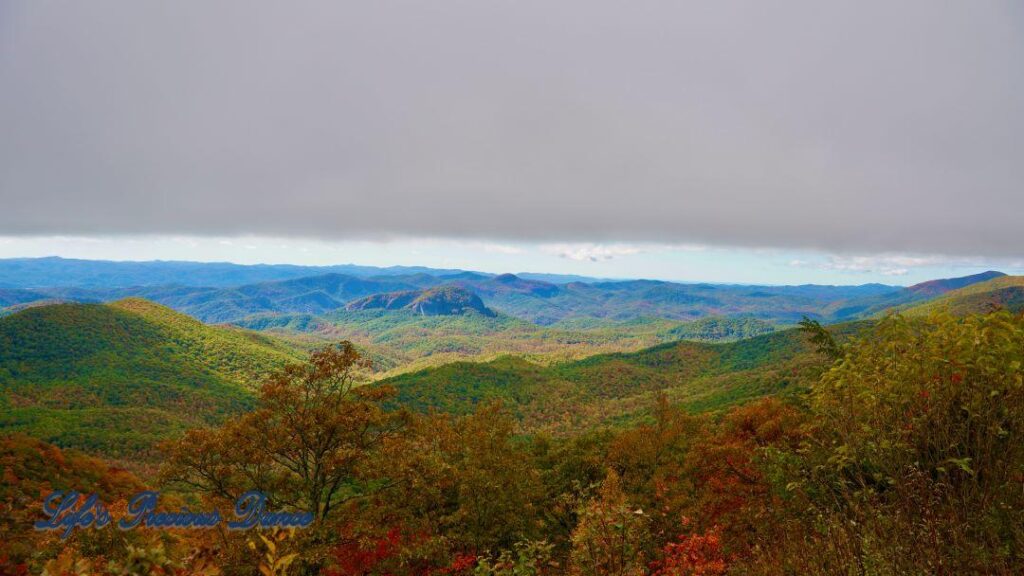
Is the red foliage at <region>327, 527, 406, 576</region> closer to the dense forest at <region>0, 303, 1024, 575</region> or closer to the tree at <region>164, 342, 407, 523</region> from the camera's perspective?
the dense forest at <region>0, 303, 1024, 575</region>

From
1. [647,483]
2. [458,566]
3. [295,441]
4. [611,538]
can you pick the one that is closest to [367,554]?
[458,566]

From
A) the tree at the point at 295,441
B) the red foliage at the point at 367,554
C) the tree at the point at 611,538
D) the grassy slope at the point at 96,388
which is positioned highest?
the tree at the point at 611,538

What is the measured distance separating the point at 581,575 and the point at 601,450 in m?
33.9

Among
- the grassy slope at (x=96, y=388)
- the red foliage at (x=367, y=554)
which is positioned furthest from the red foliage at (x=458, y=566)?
the grassy slope at (x=96, y=388)

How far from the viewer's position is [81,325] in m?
198

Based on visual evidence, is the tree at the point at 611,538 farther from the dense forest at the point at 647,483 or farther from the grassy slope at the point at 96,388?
the grassy slope at the point at 96,388

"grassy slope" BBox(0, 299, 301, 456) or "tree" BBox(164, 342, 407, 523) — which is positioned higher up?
"tree" BBox(164, 342, 407, 523)

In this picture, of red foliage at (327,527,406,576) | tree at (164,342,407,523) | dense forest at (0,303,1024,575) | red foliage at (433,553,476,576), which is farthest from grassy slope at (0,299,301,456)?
red foliage at (433,553,476,576)

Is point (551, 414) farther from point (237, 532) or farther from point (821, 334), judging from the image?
point (237, 532)

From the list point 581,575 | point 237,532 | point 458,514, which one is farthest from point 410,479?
point 581,575

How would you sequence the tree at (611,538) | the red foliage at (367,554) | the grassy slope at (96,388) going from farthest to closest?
the grassy slope at (96,388) → the red foliage at (367,554) → the tree at (611,538)

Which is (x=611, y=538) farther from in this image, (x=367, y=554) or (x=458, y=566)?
(x=367, y=554)

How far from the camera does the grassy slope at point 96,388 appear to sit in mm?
106812

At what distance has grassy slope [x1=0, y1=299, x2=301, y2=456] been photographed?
107m
